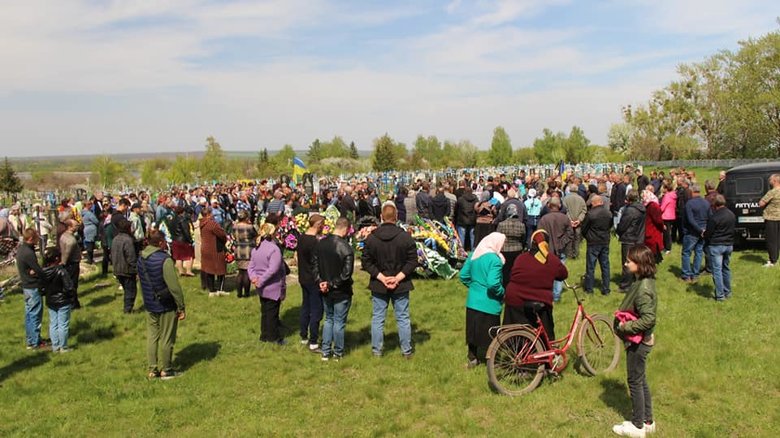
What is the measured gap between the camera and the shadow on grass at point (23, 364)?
24.6ft

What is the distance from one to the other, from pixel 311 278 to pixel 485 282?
2.66 metres

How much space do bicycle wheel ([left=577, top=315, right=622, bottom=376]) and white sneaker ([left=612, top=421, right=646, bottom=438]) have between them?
49.6 inches

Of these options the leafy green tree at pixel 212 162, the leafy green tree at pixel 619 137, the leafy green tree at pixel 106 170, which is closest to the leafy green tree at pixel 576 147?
the leafy green tree at pixel 619 137

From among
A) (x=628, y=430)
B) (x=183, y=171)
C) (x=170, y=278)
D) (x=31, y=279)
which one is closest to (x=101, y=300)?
(x=31, y=279)

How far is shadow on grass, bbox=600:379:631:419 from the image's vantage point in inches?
227

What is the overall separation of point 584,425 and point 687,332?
3.40m

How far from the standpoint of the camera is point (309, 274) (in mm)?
7906

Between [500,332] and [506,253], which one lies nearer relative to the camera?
[500,332]

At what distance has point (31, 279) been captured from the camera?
8039 millimetres

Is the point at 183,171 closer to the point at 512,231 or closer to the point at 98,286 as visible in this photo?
the point at 98,286

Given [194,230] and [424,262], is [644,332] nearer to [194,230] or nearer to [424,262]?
[424,262]

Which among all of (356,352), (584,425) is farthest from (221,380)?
(584,425)

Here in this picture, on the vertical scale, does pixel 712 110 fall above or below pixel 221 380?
above

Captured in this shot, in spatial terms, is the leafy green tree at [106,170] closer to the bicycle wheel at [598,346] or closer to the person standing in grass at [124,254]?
the person standing in grass at [124,254]
